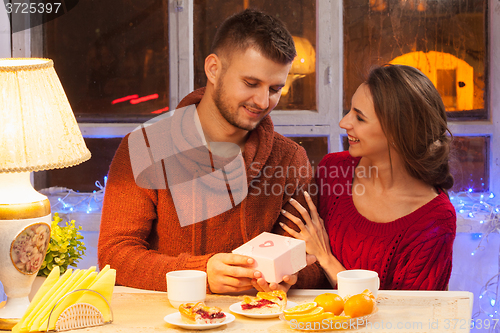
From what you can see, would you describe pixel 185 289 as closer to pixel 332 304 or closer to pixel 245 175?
pixel 332 304

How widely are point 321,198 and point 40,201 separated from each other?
1.10m

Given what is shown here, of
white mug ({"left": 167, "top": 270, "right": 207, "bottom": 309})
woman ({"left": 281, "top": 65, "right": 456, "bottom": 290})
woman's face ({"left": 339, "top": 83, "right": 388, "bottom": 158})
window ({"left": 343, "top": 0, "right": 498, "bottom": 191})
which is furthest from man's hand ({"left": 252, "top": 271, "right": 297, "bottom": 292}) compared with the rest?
window ({"left": 343, "top": 0, "right": 498, "bottom": 191})

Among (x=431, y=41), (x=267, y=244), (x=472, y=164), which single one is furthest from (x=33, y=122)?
(x=472, y=164)

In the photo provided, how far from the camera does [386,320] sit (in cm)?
118

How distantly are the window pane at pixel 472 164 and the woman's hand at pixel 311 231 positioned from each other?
48.1 inches

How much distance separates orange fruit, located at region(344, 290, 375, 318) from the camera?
1.13m

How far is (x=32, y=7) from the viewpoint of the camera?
2.75 m

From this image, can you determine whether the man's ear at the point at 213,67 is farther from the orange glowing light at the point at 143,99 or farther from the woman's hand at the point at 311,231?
the orange glowing light at the point at 143,99

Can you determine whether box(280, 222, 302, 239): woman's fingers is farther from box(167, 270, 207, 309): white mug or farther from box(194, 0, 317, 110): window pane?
box(194, 0, 317, 110): window pane

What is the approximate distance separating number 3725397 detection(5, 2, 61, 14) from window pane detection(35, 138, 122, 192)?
73cm

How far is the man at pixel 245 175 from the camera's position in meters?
1.64

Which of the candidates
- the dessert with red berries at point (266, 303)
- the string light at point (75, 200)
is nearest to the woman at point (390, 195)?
the dessert with red berries at point (266, 303)

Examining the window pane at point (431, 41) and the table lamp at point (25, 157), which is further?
the window pane at point (431, 41)

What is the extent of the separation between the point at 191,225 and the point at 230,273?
0.39 m
